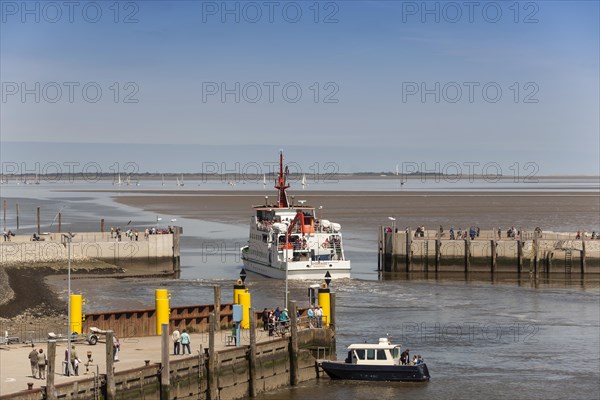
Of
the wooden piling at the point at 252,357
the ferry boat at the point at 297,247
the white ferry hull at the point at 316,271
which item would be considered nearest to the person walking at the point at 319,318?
the wooden piling at the point at 252,357

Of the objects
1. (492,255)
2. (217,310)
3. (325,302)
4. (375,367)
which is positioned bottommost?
(375,367)

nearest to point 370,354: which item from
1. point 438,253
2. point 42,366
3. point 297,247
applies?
point 42,366

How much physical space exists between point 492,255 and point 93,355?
52.2 m

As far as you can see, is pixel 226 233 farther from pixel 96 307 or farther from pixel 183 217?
pixel 96 307

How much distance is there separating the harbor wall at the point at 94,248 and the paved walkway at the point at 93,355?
42477mm

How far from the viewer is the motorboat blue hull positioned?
155 ft

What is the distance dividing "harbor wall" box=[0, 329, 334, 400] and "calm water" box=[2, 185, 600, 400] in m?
0.94

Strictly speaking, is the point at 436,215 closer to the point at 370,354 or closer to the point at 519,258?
the point at 519,258

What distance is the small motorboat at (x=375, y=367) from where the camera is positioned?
155 feet

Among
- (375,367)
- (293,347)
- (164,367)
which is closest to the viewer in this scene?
(164,367)

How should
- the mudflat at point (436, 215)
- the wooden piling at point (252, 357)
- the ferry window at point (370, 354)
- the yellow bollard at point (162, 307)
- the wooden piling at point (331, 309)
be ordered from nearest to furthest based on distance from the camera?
the wooden piling at point (252, 357), the yellow bollard at point (162, 307), the ferry window at point (370, 354), the wooden piling at point (331, 309), the mudflat at point (436, 215)

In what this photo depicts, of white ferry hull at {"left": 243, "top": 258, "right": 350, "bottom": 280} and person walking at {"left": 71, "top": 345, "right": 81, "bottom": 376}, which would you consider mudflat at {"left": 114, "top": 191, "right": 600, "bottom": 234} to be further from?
person walking at {"left": 71, "top": 345, "right": 81, "bottom": 376}

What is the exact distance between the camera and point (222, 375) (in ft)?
139

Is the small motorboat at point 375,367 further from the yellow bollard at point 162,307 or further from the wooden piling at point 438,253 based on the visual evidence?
the wooden piling at point 438,253
